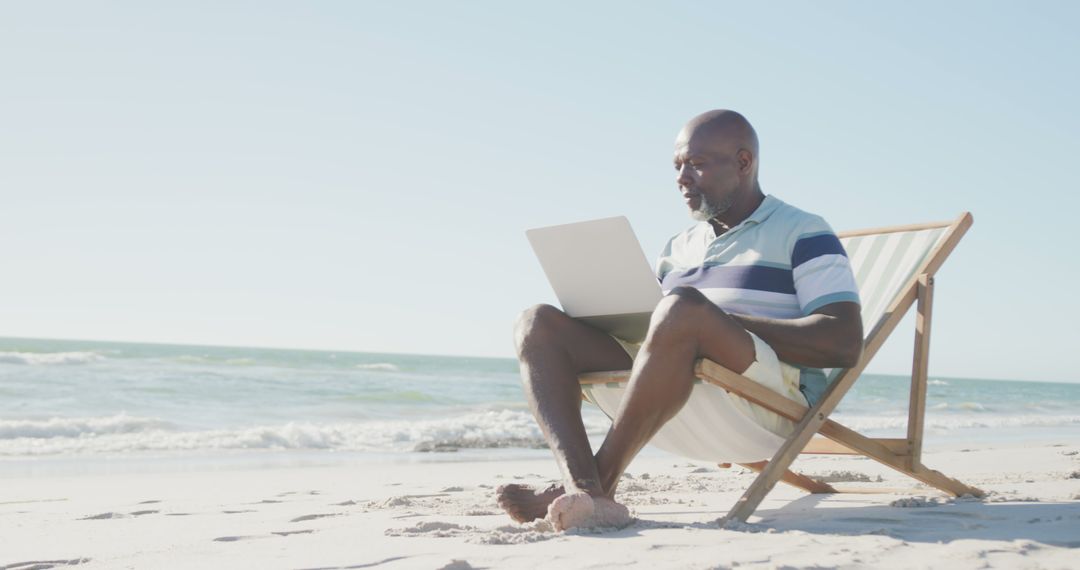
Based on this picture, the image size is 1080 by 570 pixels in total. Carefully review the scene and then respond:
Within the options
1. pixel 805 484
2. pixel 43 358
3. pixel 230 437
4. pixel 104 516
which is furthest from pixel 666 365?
pixel 43 358

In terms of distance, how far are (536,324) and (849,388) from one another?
3.20 feet

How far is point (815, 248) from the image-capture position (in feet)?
10.3

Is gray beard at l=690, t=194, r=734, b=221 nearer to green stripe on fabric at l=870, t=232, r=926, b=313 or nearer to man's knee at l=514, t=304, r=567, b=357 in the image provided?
man's knee at l=514, t=304, r=567, b=357

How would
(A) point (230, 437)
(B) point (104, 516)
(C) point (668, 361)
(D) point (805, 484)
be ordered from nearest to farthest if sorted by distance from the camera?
(C) point (668, 361) < (B) point (104, 516) < (D) point (805, 484) < (A) point (230, 437)

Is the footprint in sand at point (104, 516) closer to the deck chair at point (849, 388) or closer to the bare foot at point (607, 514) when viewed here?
the deck chair at point (849, 388)

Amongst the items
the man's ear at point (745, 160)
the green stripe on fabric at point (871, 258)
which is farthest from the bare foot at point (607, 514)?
the green stripe on fabric at point (871, 258)

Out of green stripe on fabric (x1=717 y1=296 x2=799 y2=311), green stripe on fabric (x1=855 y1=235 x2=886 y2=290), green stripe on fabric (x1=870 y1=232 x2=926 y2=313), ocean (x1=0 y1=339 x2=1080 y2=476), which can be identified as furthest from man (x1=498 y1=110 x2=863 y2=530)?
ocean (x1=0 y1=339 x2=1080 y2=476)

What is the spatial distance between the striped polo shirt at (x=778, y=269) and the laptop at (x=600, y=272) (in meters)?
0.30

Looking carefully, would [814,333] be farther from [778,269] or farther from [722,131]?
[722,131]

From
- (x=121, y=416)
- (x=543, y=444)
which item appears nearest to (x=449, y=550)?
(x=543, y=444)

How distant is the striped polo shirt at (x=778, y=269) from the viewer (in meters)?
3.11

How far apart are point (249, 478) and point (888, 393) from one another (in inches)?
1036

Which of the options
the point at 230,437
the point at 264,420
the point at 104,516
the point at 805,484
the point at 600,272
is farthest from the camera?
the point at 264,420

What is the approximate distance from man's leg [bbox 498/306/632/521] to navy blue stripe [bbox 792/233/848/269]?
0.65 meters
